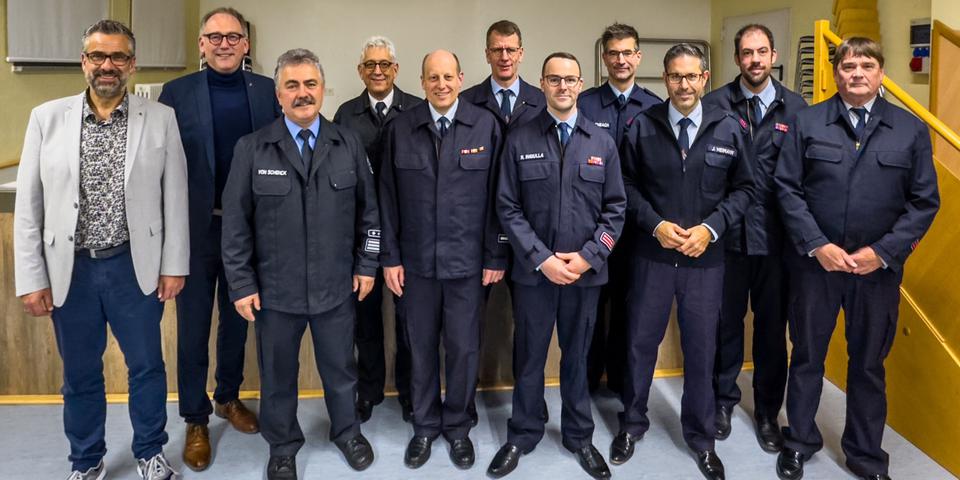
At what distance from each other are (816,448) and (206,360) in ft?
8.57

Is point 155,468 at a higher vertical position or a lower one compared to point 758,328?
lower

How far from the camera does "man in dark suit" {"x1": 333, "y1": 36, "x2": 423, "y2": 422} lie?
3.61 meters

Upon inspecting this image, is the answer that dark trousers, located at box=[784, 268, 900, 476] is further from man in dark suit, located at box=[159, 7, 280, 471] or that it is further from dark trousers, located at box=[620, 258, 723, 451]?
man in dark suit, located at box=[159, 7, 280, 471]

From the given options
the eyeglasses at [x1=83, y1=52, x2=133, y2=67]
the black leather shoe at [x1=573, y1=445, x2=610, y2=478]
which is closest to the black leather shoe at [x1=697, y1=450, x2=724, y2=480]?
the black leather shoe at [x1=573, y1=445, x2=610, y2=478]

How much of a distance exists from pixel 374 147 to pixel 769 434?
7.26 feet

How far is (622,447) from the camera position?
3297 mm

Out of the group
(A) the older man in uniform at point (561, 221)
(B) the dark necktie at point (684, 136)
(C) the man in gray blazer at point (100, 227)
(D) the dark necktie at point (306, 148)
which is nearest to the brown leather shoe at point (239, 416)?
(C) the man in gray blazer at point (100, 227)

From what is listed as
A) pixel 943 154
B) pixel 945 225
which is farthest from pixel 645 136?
pixel 943 154

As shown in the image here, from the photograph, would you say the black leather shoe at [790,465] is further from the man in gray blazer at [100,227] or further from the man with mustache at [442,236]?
the man in gray blazer at [100,227]

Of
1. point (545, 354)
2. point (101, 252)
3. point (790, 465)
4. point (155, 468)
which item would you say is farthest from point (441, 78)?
point (790, 465)

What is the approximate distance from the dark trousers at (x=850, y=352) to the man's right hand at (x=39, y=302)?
2.92 meters

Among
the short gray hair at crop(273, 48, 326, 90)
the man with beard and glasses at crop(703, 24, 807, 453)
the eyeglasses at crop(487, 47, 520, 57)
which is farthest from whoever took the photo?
the eyeglasses at crop(487, 47, 520, 57)

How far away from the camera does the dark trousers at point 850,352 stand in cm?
304

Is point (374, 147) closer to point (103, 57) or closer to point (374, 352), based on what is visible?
point (374, 352)
